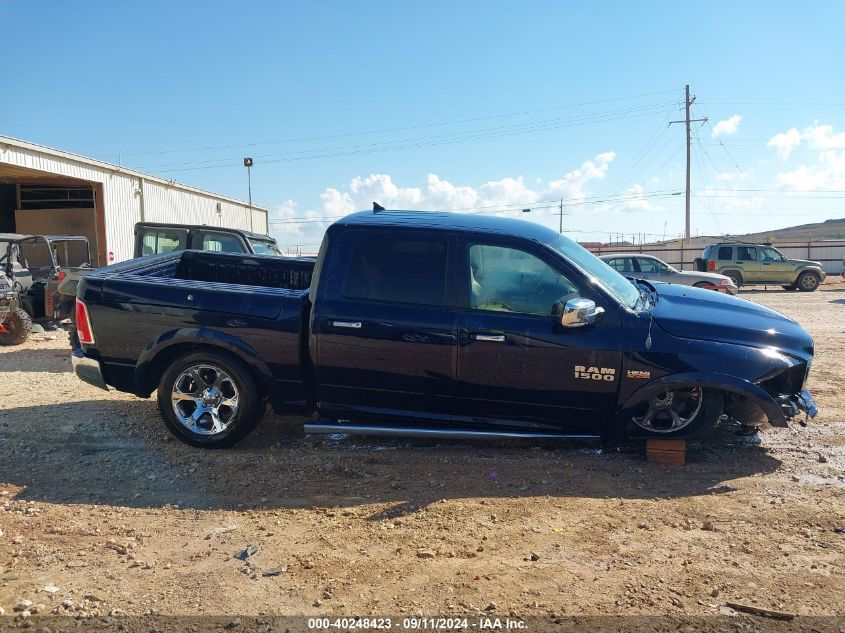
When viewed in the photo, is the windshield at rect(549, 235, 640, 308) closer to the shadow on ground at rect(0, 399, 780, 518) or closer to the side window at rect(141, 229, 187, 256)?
the shadow on ground at rect(0, 399, 780, 518)

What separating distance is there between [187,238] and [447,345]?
325 inches

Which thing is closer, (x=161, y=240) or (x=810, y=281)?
(x=161, y=240)

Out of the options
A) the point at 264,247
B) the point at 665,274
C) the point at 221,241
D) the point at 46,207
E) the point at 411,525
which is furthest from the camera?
the point at 46,207

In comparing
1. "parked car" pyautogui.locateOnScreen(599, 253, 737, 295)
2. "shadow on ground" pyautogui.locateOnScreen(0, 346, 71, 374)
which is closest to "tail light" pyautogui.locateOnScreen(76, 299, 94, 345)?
"shadow on ground" pyautogui.locateOnScreen(0, 346, 71, 374)

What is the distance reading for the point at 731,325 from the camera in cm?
429

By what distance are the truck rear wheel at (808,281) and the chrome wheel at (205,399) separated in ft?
77.6

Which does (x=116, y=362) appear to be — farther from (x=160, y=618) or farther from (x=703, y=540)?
(x=703, y=540)

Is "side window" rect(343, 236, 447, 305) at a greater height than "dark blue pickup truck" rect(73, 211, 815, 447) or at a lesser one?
greater

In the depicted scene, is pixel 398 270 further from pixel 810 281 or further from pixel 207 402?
pixel 810 281

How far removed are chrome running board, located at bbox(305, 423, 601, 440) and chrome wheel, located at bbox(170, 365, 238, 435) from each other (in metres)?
0.75

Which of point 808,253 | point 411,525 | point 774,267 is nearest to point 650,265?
point 774,267

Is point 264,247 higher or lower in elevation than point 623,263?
higher

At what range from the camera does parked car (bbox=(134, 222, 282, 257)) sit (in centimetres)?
1092

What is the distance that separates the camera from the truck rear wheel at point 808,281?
73.2 ft
